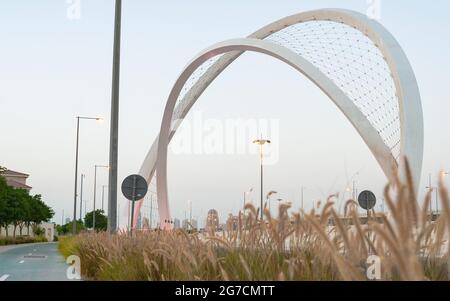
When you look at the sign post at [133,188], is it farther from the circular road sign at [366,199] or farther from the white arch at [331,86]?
the circular road sign at [366,199]

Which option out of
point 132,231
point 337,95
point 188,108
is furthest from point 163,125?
point 132,231

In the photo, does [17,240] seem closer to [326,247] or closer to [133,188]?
[133,188]

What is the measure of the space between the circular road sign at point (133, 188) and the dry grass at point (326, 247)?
322 inches

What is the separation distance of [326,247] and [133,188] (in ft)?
40.4

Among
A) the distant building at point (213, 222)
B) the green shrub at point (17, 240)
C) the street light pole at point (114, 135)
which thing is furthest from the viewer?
the green shrub at point (17, 240)

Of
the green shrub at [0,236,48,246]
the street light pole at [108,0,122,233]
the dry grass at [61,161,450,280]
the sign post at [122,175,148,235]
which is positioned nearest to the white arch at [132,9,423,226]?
the sign post at [122,175,148,235]

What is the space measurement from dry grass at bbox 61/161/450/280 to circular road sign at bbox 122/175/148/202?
8.19 metres

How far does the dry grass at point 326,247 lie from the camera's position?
6.61ft

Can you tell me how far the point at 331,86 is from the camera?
1046 inches

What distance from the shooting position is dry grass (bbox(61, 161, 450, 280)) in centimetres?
202

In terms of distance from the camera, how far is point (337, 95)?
26.4 metres

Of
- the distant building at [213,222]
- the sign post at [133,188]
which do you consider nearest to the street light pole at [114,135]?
the sign post at [133,188]

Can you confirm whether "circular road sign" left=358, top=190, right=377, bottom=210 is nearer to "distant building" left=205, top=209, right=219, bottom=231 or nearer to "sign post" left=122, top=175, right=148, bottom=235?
"sign post" left=122, top=175, right=148, bottom=235
